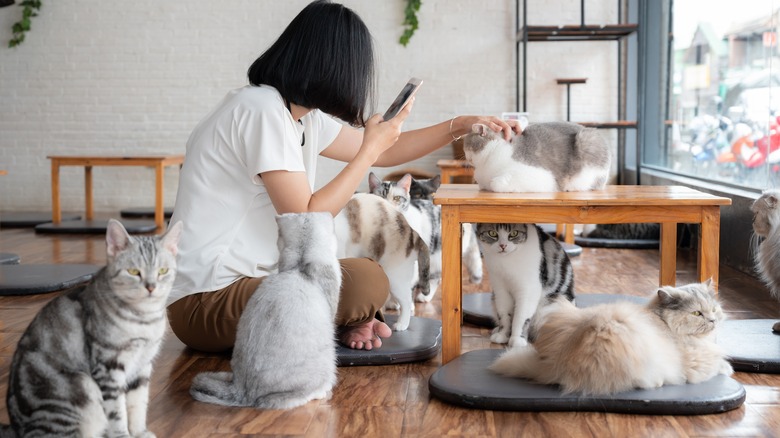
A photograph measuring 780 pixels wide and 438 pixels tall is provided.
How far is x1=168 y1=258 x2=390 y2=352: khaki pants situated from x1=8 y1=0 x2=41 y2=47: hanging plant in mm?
5974

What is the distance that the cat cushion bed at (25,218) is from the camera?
6.62 m

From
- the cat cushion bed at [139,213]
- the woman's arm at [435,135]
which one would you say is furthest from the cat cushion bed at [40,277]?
the cat cushion bed at [139,213]

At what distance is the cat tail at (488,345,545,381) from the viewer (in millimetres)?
2170

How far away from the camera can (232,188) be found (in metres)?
2.34

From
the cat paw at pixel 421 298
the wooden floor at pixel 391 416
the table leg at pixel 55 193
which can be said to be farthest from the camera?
the table leg at pixel 55 193

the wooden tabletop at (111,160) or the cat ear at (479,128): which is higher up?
the cat ear at (479,128)

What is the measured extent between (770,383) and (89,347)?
1.82 m

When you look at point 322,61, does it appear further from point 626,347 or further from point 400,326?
point 626,347

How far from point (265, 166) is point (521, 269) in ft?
3.07

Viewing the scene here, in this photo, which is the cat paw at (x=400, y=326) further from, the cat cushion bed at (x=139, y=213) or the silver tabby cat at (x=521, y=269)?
the cat cushion bed at (x=139, y=213)

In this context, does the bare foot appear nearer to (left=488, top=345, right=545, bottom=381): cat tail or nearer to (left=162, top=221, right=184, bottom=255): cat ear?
(left=488, top=345, right=545, bottom=381): cat tail

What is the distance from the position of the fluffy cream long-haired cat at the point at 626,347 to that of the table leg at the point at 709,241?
16 cm

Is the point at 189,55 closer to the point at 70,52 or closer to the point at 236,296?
the point at 70,52

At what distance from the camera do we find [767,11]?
4.20 meters
